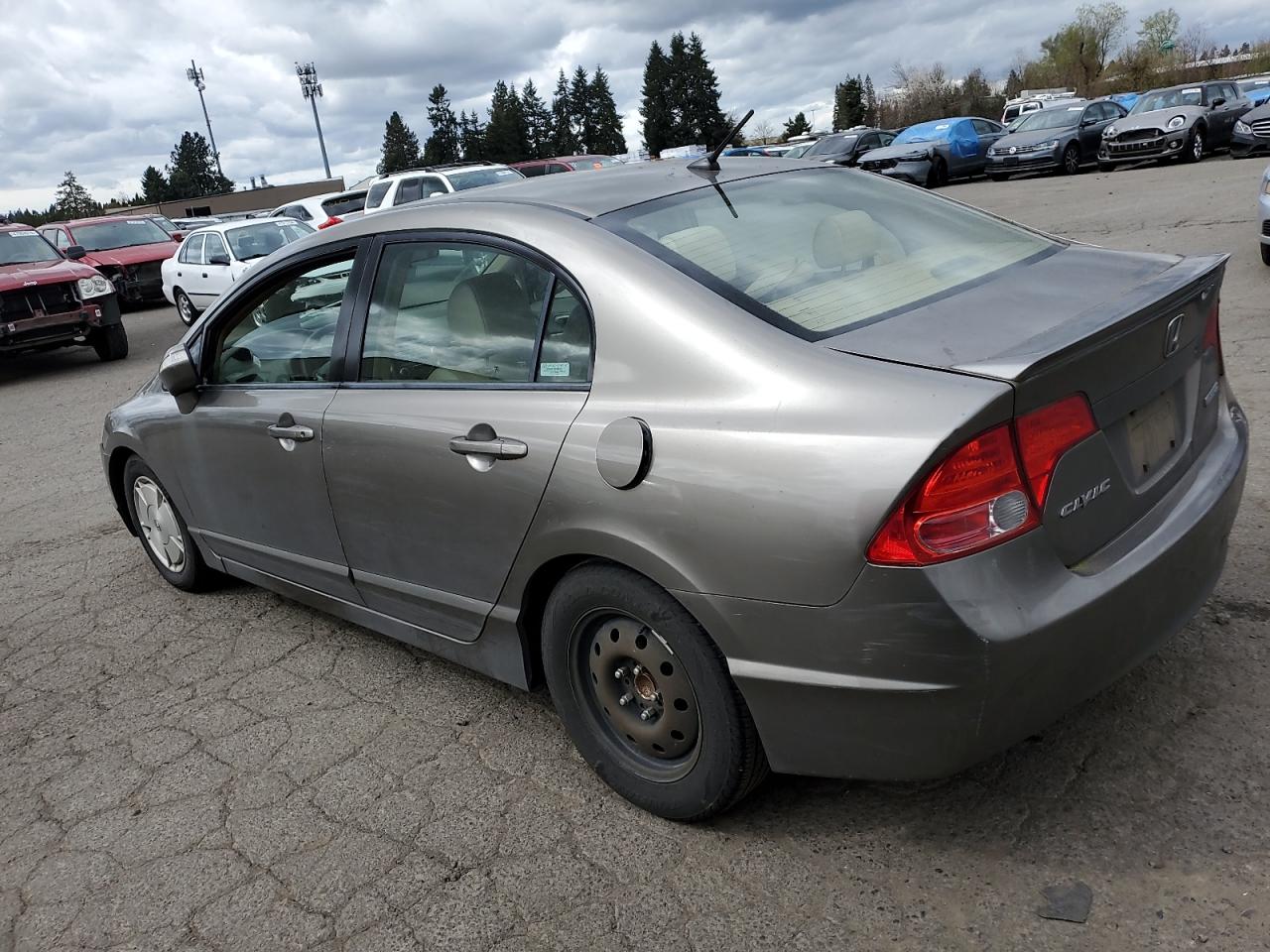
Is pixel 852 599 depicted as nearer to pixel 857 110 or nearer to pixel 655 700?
pixel 655 700

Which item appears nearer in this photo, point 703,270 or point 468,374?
point 703,270

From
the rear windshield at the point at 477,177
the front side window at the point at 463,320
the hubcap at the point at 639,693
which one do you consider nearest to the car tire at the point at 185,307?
the rear windshield at the point at 477,177

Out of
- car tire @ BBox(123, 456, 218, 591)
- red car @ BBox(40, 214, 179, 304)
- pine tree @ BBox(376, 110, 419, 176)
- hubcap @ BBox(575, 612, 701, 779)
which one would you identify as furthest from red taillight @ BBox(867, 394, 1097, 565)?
pine tree @ BBox(376, 110, 419, 176)

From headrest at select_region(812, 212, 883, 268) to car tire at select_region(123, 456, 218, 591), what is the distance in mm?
2993

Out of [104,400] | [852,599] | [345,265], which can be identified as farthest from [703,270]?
[104,400]

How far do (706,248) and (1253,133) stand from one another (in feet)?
71.0

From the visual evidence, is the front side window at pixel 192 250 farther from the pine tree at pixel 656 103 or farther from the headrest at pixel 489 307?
the pine tree at pixel 656 103

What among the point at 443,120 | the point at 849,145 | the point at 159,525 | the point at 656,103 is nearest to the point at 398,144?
the point at 443,120

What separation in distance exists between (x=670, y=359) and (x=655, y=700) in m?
0.86

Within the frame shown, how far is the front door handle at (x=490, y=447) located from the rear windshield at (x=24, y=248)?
12.4 meters

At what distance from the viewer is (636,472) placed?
2451mm

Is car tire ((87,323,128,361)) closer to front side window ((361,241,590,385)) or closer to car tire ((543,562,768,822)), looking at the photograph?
front side window ((361,241,590,385))

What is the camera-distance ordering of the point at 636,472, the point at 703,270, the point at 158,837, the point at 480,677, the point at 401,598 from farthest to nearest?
the point at 480,677
the point at 401,598
the point at 158,837
the point at 703,270
the point at 636,472

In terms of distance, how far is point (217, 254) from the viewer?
1525 cm
